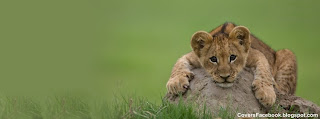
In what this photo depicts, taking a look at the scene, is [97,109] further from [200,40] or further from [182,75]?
[200,40]

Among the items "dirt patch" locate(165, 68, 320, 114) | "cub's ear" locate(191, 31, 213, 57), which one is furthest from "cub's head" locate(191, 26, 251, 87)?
"dirt patch" locate(165, 68, 320, 114)

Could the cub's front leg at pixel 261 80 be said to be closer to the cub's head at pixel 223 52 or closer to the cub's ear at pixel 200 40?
the cub's head at pixel 223 52

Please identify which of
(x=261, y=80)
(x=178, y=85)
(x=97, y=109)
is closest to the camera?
(x=97, y=109)

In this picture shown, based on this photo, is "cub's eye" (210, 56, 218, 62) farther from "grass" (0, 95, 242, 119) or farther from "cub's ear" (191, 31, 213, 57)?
"grass" (0, 95, 242, 119)

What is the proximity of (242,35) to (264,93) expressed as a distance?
1002 millimetres

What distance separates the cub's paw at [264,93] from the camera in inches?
385

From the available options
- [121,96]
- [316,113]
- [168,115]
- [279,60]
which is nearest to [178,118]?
[168,115]

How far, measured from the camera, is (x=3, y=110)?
31.4 feet

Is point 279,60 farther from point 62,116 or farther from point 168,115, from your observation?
point 62,116

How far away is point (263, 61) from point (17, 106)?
4055 mm

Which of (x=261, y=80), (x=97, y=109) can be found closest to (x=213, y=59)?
(x=261, y=80)

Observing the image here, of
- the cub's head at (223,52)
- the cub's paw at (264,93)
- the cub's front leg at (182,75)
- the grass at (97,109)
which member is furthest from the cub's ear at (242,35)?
the grass at (97,109)

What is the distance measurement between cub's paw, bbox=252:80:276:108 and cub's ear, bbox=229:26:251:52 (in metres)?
0.61

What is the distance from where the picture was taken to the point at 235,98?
9.78 metres
